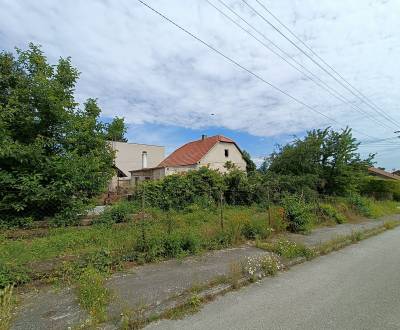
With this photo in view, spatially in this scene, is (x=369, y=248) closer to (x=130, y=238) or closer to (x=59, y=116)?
(x=130, y=238)

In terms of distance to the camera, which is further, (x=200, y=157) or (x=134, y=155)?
(x=134, y=155)

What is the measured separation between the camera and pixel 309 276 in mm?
6680

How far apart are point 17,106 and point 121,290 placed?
7.15 m

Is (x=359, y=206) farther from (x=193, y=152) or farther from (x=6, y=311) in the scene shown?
(x=193, y=152)

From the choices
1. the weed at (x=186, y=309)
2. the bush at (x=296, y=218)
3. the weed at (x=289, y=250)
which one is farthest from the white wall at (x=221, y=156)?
the weed at (x=186, y=309)

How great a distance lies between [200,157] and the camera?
33.7 metres

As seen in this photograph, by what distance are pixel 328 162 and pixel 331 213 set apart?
6.03 m

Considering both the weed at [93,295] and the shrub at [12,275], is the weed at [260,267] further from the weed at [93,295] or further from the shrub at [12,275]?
the shrub at [12,275]

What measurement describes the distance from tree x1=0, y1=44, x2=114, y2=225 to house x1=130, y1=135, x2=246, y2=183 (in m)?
22.0

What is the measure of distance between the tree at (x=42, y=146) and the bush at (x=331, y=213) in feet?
34.1

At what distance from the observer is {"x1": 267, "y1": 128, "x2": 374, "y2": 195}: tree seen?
20.4 meters

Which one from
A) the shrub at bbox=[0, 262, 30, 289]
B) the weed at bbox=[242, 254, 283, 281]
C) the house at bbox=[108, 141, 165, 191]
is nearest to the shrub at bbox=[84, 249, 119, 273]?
the shrub at bbox=[0, 262, 30, 289]

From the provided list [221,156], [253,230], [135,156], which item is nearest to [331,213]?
[253,230]

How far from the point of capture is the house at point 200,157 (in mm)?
33938
